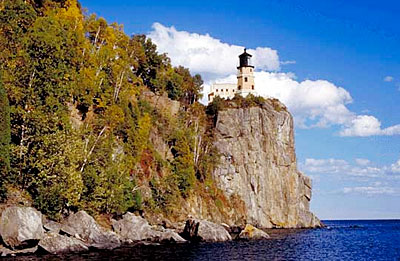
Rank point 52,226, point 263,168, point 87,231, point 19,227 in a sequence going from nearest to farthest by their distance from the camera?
point 19,227, point 52,226, point 87,231, point 263,168

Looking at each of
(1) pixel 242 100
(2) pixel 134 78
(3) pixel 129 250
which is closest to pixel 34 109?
(3) pixel 129 250

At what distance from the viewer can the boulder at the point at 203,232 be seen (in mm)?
58375

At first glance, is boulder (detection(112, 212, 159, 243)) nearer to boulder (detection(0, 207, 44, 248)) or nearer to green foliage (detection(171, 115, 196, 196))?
boulder (detection(0, 207, 44, 248))

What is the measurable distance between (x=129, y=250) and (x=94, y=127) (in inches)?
835

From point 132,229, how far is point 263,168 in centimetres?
4827

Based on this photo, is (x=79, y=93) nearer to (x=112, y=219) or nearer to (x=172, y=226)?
(x=112, y=219)

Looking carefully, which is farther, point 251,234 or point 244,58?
point 244,58

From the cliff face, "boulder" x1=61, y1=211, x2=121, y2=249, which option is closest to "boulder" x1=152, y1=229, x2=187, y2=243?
"boulder" x1=61, y1=211, x2=121, y2=249

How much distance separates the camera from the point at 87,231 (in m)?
45.2

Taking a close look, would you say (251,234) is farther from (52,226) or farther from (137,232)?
(52,226)

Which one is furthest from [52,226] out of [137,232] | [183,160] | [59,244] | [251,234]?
[183,160]

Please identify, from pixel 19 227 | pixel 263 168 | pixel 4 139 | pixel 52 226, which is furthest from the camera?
pixel 263 168

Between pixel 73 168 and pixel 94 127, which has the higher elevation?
pixel 94 127

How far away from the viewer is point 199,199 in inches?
3120
